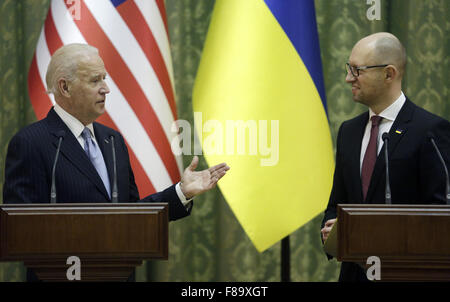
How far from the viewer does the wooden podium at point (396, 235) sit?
1.70 metres

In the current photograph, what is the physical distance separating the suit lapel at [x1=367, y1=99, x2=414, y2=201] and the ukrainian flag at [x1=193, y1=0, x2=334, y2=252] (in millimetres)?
765

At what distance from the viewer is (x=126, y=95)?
3.10 meters

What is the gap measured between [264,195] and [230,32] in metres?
0.93

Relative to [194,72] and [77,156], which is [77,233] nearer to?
[77,156]

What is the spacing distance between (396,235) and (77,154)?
4.14 feet

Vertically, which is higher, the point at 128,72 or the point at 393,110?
the point at 128,72

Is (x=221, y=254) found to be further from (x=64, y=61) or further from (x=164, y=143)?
(x=64, y=61)

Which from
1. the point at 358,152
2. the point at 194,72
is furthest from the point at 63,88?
the point at 194,72

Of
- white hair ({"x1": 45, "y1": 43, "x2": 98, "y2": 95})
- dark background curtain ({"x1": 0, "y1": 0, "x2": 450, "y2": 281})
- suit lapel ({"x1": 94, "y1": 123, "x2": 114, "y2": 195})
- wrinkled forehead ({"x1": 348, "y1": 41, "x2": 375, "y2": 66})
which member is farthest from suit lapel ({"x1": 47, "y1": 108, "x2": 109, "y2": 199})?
dark background curtain ({"x1": 0, "y1": 0, "x2": 450, "y2": 281})

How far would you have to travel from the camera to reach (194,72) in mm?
4262

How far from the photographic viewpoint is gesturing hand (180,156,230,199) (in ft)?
7.82

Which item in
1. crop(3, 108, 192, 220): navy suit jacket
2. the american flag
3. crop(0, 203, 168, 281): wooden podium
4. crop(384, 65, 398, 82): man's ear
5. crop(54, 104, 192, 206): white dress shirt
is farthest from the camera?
the american flag

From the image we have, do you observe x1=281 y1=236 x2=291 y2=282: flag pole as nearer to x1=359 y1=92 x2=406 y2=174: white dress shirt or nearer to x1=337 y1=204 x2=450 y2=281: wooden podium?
x1=359 y1=92 x2=406 y2=174: white dress shirt

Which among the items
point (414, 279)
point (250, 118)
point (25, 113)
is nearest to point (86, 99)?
point (250, 118)
